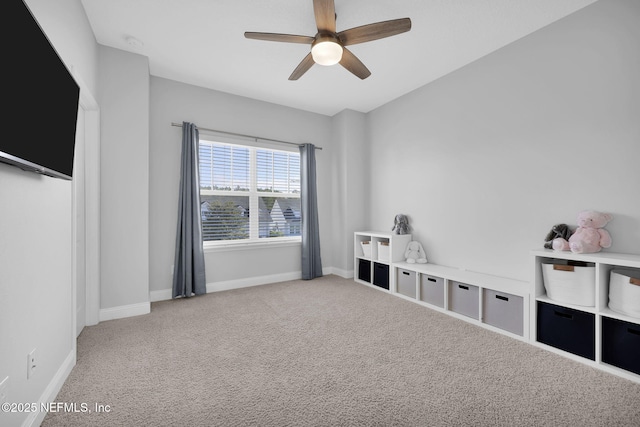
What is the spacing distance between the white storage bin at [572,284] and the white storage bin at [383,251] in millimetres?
1819

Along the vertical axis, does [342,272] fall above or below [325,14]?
below

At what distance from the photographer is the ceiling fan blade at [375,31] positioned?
192 centimetres

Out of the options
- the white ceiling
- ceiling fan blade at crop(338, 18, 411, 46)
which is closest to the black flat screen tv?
the white ceiling

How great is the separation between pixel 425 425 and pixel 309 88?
11.9 ft

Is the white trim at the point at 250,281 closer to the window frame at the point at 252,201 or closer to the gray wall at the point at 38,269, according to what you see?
the window frame at the point at 252,201

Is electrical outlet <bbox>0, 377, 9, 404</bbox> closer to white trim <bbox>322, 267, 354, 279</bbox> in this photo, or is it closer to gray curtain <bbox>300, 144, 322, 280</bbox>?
gray curtain <bbox>300, 144, 322, 280</bbox>

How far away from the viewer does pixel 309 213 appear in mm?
4355

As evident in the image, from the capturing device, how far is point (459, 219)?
3.26m

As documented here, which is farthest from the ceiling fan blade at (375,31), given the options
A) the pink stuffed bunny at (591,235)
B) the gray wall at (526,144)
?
the pink stuffed bunny at (591,235)

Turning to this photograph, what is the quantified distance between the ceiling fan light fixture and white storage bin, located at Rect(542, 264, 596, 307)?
92.7 inches

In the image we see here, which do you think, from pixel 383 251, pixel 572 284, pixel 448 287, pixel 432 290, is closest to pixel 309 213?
pixel 383 251

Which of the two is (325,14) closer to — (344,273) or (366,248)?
(366,248)

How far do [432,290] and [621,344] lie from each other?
149cm

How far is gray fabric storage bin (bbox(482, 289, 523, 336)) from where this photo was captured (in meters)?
2.38
